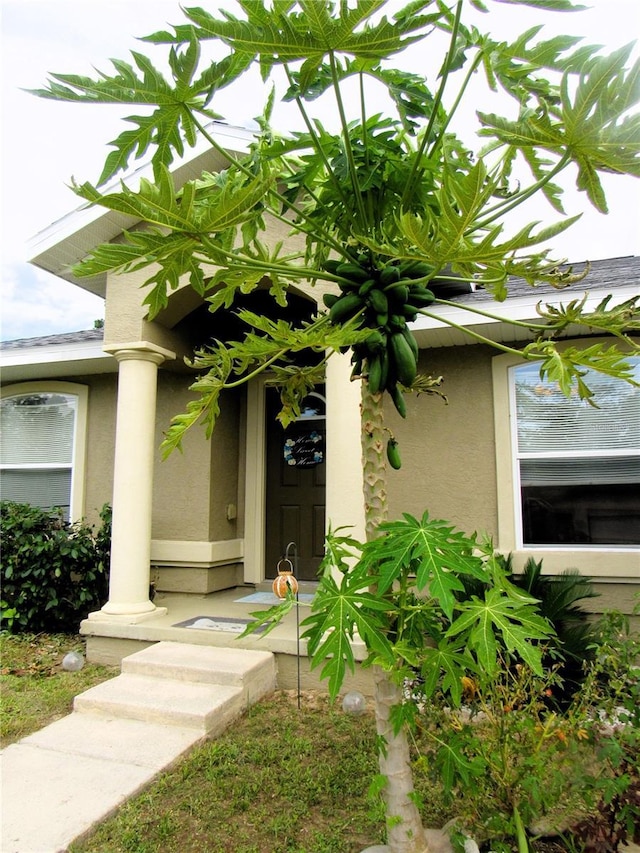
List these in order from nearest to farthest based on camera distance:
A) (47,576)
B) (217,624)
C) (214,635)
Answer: (214,635) < (217,624) < (47,576)

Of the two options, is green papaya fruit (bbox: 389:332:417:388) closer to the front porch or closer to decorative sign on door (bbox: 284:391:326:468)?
the front porch

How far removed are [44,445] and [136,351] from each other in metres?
2.87

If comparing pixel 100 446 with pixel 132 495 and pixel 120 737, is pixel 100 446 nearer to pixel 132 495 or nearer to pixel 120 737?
pixel 132 495

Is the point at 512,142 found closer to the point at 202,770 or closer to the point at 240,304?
the point at 202,770

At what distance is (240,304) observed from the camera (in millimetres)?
6848

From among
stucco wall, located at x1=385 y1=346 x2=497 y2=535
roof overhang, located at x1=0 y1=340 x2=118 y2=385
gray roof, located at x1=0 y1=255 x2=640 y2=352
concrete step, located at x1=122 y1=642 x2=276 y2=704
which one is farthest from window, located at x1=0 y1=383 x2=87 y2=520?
stucco wall, located at x1=385 y1=346 x2=497 y2=535

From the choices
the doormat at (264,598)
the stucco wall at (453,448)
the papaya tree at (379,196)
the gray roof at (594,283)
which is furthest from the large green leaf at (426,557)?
the doormat at (264,598)

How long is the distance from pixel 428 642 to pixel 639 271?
387 centimetres

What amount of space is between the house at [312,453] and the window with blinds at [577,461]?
1 centimetres

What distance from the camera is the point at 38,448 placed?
764cm

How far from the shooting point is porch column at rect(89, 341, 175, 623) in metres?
5.46

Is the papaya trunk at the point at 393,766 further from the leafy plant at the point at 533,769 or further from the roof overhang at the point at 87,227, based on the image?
the roof overhang at the point at 87,227

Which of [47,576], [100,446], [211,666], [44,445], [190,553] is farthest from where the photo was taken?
[44,445]

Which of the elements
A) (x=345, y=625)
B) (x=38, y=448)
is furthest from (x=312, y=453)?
(x=345, y=625)
